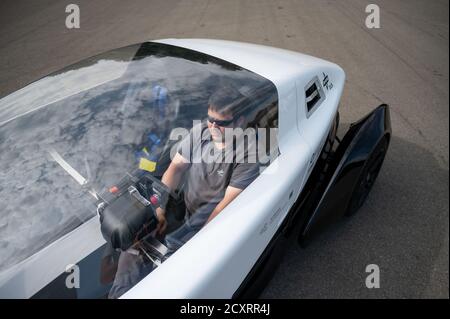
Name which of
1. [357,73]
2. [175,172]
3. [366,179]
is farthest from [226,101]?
[357,73]

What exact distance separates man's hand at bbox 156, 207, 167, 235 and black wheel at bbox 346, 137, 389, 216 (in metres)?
1.33

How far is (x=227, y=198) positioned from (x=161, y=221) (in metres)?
0.35

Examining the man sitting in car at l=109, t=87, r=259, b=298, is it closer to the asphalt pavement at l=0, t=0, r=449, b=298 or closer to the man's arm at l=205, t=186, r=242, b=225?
the man's arm at l=205, t=186, r=242, b=225

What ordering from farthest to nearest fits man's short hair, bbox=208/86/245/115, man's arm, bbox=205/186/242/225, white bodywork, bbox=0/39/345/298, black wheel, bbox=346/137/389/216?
1. black wheel, bbox=346/137/389/216
2. man's short hair, bbox=208/86/245/115
3. man's arm, bbox=205/186/242/225
4. white bodywork, bbox=0/39/345/298

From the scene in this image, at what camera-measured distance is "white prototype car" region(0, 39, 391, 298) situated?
1421 millimetres

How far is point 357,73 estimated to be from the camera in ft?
13.9

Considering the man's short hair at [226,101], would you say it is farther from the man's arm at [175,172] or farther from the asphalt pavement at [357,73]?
the asphalt pavement at [357,73]

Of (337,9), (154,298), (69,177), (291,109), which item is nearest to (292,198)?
(291,109)

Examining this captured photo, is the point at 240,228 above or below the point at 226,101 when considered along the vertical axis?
below

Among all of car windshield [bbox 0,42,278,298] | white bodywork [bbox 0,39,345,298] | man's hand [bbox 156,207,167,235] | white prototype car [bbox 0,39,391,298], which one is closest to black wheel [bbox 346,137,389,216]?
white prototype car [bbox 0,39,391,298]

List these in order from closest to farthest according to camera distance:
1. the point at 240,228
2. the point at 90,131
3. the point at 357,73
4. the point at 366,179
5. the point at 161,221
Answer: the point at 240,228
the point at 161,221
the point at 90,131
the point at 366,179
the point at 357,73

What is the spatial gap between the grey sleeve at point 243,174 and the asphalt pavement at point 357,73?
2.83ft

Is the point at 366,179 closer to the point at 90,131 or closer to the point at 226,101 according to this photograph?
the point at 226,101
